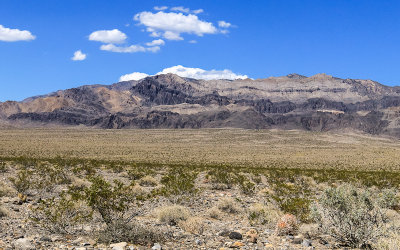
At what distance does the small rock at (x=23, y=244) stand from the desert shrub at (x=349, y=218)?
22.6 feet

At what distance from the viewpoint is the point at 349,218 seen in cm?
938

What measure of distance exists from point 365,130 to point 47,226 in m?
196

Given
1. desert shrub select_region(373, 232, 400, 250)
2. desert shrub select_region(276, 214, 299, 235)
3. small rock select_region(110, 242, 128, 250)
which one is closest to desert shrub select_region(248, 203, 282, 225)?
desert shrub select_region(276, 214, 299, 235)

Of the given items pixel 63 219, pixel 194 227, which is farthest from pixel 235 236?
pixel 63 219

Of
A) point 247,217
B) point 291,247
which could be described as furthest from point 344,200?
point 247,217

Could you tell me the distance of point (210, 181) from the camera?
23734 millimetres

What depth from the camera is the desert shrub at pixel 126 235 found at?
27.4ft

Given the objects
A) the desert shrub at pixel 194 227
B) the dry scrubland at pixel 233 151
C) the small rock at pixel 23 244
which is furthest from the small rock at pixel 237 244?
the dry scrubland at pixel 233 151

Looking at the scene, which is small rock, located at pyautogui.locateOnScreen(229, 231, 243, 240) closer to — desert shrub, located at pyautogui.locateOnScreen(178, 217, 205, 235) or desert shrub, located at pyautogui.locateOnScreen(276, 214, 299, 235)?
desert shrub, located at pyautogui.locateOnScreen(178, 217, 205, 235)

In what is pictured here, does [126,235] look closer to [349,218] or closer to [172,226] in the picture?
[172,226]

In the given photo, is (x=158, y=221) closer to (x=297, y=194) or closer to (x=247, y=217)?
(x=247, y=217)

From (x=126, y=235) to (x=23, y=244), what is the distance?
2.15m

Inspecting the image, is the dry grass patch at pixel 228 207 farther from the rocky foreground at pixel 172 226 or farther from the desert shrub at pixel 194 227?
the desert shrub at pixel 194 227

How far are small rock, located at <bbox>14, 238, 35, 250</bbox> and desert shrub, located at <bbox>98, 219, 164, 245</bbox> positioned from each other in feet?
4.77
